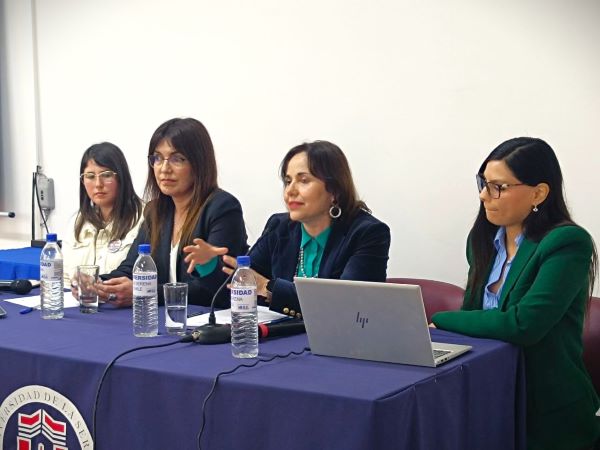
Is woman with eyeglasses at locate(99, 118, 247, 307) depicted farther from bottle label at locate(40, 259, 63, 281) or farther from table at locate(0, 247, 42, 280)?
table at locate(0, 247, 42, 280)

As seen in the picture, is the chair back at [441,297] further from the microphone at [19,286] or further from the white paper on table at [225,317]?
the microphone at [19,286]

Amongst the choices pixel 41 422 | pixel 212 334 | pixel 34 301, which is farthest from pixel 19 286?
pixel 212 334

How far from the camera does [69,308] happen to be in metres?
2.58

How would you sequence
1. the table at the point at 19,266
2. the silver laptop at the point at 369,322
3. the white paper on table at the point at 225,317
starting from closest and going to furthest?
the silver laptop at the point at 369,322 → the white paper on table at the point at 225,317 → the table at the point at 19,266

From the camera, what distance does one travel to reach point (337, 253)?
254cm

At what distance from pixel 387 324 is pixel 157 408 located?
0.53 meters

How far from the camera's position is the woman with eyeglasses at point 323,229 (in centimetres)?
250

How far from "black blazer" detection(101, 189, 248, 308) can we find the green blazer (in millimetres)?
819

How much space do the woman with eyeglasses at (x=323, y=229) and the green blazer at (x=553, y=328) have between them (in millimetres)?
359

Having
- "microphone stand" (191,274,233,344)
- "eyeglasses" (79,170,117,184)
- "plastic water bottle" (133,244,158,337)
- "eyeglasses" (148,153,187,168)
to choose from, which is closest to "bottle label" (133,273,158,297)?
"plastic water bottle" (133,244,158,337)

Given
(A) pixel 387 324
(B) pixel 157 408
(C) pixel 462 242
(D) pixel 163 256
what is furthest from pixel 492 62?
(B) pixel 157 408

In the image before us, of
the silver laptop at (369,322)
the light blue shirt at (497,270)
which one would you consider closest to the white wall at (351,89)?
the light blue shirt at (497,270)

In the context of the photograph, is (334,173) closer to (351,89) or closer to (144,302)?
(144,302)

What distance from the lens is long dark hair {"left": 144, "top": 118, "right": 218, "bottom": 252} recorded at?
2826mm
